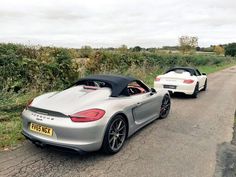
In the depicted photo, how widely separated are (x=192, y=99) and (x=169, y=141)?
5.13 metres

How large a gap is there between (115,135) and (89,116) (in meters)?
0.72

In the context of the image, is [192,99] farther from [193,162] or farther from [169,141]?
[193,162]

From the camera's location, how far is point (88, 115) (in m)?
3.73

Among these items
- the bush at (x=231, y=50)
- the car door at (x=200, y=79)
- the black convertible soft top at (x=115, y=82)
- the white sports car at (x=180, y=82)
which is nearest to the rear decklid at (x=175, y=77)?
the white sports car at (x=180, y=82)

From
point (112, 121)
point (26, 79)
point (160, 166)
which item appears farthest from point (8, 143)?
point (26, 79)

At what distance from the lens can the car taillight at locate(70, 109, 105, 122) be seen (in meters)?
3.68

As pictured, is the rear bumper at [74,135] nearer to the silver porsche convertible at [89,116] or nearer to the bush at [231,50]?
the silver porsche convertible at [89,116]

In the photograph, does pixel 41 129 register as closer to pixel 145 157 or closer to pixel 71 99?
pixel 71 99

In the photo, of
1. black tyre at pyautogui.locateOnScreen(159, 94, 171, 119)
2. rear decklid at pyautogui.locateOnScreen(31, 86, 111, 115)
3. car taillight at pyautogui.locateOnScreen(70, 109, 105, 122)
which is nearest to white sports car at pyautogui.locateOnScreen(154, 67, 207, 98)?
black tyre at pyautogui.locateOnScreen(159, 94, 171, 119)

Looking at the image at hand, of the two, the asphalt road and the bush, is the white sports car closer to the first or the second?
the asphalt road

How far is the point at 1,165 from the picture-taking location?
3.66 metres

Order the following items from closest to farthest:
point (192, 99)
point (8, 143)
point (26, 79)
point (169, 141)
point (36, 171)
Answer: point (36, 171), point (8, 143), point (169, 141), point (26, 79), point (192, 99)

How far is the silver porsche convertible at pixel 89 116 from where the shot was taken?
3.65 metres

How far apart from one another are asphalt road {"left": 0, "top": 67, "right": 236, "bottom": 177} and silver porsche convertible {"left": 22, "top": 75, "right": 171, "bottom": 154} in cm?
29
